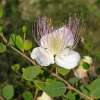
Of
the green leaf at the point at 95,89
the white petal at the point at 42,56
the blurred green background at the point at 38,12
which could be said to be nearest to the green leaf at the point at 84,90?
the green leaf at the point at 95,89

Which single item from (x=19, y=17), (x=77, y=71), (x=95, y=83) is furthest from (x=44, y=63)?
(x=19, y=17)

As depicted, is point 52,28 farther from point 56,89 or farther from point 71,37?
point 56,89

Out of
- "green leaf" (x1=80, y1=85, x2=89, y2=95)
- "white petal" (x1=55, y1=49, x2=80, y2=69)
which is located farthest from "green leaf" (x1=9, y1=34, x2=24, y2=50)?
"green leaf" (x1=80, y1=85, x2=89, y2=95)

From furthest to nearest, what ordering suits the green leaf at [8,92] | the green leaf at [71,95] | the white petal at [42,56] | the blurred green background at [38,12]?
the blurred green background at [38,12]
the green leaf at [8,92]
the green leaf at [71,95]
the white petal at [42,56]

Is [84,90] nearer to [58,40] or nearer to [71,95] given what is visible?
[71,95]

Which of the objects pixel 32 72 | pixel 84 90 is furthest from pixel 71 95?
pixel 32 72

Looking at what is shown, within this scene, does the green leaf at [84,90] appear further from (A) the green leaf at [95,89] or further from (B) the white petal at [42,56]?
(B) the white petal at [42,56]

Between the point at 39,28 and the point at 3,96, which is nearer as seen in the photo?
the point at 39,28
